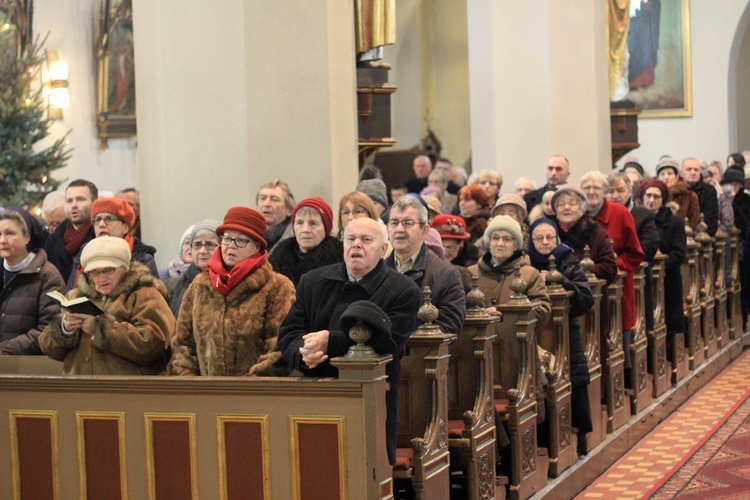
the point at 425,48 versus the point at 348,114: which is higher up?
the point at 425,48

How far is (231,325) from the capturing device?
4918 millimetres

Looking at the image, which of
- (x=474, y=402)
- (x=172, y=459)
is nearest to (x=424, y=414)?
(x=474, y=402)

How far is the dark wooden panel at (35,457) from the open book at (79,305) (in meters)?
0.48

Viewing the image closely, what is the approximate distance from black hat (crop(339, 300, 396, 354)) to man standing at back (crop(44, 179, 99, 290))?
9.80 feet

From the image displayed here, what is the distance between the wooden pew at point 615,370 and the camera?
8.01m

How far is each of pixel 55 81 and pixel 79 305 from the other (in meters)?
9.40

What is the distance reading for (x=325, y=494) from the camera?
4.38m

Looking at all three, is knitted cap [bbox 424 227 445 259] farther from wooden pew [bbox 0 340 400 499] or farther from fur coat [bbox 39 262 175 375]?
wooden pew [bbox 0 340 400 499]

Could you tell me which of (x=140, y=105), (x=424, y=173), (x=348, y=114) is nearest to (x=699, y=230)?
(x=424, y=173)

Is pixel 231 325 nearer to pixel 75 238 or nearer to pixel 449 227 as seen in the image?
pixel 449 227

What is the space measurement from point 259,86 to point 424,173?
5675mm

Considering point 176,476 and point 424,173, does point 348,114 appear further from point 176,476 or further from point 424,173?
point 424,173

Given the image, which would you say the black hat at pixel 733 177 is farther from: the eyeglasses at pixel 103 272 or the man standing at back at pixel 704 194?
the eyeglasses at pixel 103 272

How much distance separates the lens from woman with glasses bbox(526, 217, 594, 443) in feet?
23.8
